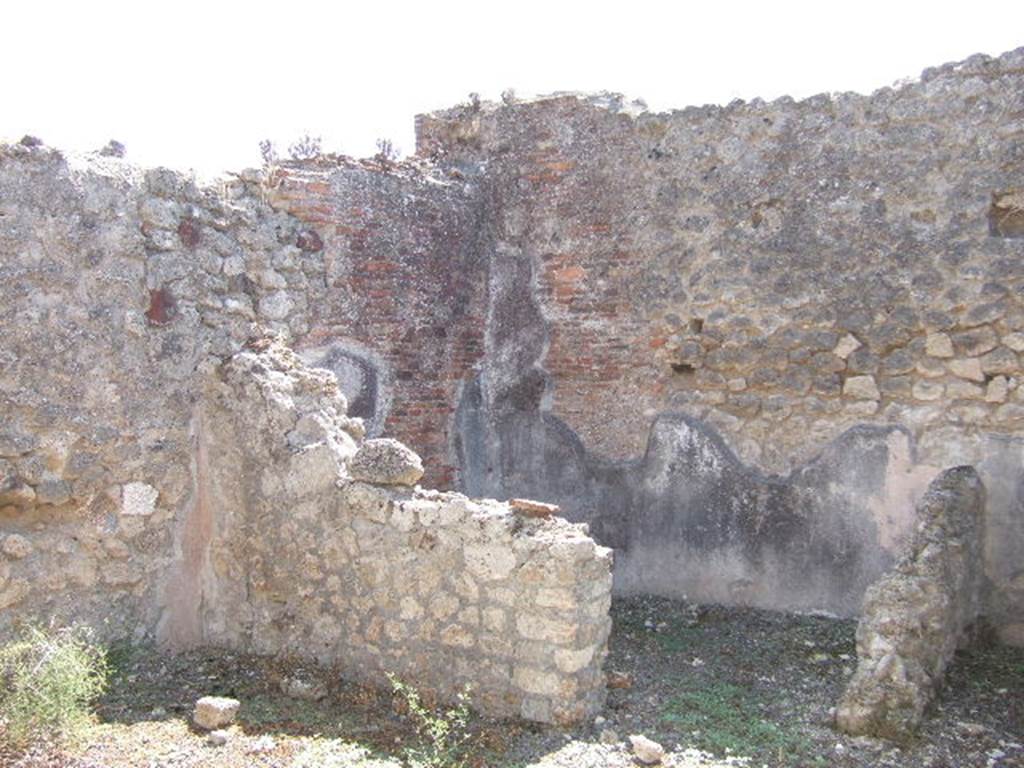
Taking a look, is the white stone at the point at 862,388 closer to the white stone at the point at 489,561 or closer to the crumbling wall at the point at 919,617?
the crumbling wall at the point at 919,617

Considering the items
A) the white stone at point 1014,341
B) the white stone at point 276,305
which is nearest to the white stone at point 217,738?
the white stone at point 276,305

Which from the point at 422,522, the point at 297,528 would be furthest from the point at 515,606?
the point at 297,528

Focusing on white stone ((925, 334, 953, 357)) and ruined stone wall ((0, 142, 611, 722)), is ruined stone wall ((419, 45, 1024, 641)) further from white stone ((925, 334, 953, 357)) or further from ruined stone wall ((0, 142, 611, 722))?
ruined stone wall ((0, 142, 611, 722))

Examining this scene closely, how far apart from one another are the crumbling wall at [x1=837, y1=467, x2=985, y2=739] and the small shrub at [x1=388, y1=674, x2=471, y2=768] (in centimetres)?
168

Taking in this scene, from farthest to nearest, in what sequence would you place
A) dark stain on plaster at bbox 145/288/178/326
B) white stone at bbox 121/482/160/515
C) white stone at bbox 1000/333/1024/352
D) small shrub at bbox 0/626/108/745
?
white stone at bbox 1000/333/1024/352 < dark stain on plaster at bbox 145/288/178/326 < white stone at bbox 121/482/160/515 < small shrub at bbox 0/626/108/745

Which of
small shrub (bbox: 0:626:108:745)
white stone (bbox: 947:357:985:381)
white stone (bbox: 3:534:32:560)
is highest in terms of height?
white stone (bbox: 947:357:985:381)

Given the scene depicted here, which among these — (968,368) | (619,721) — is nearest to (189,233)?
(619,721)

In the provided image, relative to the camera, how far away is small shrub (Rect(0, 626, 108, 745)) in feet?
14.2

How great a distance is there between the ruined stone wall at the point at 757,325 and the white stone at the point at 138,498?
273 cm

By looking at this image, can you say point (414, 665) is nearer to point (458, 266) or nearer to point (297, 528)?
point (297, 528)

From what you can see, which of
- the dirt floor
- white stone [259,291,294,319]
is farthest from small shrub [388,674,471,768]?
white stone [259,291,294,319]

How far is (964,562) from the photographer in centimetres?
578

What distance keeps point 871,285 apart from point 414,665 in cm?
362

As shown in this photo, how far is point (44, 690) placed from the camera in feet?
14.3
